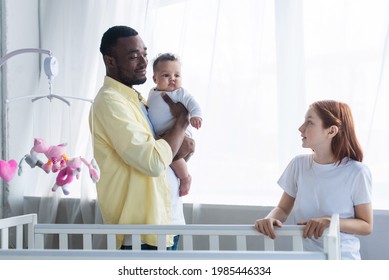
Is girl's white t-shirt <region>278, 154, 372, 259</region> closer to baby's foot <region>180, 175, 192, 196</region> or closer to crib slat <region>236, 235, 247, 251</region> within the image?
crib slat <region>236, 235, 247, 251</region>

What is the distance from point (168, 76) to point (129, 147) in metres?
0.40

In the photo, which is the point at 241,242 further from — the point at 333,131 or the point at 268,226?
the point at 333,131

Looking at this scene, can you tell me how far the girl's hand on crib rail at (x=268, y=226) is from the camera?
4.61 ft

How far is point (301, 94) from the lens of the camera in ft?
6.74

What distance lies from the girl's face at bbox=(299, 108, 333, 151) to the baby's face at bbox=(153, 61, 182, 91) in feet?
1.42

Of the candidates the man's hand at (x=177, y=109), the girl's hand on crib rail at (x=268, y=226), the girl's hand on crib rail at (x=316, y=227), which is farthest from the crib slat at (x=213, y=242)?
the man's hand at (x=177, y=109)

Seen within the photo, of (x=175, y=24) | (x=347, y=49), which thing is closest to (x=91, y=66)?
(x=175, y=24)

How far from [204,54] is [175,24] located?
19cm

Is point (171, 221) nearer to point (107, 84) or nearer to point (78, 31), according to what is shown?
point (107, 84)

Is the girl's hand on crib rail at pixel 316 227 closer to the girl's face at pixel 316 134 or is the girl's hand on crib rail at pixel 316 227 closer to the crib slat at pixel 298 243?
the crib slat at pixel 298 243

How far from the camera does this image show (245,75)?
84.9 inches

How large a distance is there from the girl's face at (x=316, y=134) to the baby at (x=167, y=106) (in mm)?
306

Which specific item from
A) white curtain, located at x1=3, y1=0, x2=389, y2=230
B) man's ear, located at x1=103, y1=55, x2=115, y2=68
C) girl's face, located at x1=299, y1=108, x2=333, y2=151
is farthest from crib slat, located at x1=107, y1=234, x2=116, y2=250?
white curtain, located at x1=3, y1=0, x2=389, y2=230

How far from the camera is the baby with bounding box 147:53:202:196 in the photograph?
1.60 m
